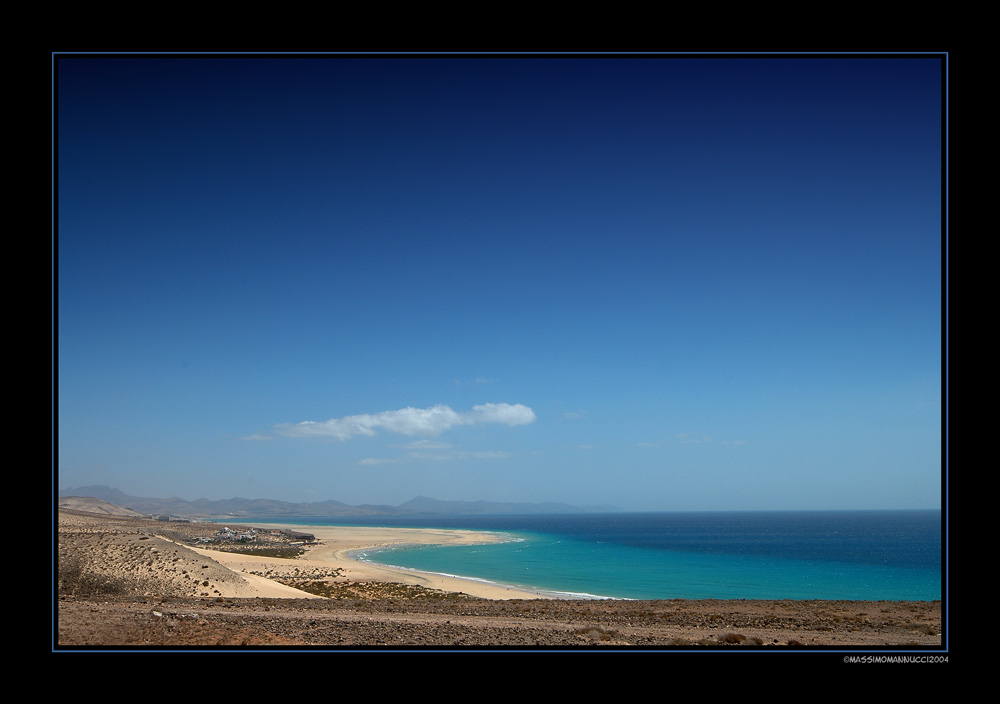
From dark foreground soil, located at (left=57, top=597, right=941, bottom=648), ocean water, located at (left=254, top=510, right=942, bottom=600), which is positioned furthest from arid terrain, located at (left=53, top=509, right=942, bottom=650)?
ocean water, located at (left=254, top=510, right=942, bottom=600)

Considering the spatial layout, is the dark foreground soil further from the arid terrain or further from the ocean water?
the ocean water

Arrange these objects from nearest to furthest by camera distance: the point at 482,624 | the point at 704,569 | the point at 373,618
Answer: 1. the point at 482,624
2. the point at 373,618
3. the point at 704,569

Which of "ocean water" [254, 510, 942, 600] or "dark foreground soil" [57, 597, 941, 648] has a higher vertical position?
"dark foreground soil" [57, 597, 941, 648]

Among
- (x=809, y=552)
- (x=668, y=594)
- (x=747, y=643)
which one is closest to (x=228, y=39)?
(x=747, y=643)

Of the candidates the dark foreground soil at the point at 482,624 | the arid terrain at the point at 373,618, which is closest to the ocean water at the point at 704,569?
the dark foreground soil at the point at 482,624

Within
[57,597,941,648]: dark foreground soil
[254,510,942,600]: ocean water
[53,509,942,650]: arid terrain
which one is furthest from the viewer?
[254,510,942,600]: ocean water

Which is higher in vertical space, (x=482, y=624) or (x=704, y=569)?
(x=482, y=624)

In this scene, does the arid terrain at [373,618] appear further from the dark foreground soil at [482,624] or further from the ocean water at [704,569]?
the ocean water at [704,569]

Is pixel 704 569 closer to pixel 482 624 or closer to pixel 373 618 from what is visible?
pixel 482 624

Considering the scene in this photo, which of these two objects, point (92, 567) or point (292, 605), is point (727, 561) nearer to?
point (292, 605)

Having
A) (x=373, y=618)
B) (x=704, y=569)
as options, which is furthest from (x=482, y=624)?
(x=704, y=569)

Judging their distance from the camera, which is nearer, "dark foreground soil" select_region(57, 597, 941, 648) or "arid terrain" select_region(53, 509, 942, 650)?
"dark foreground soil" select_region(57, 597, 941, 648)
